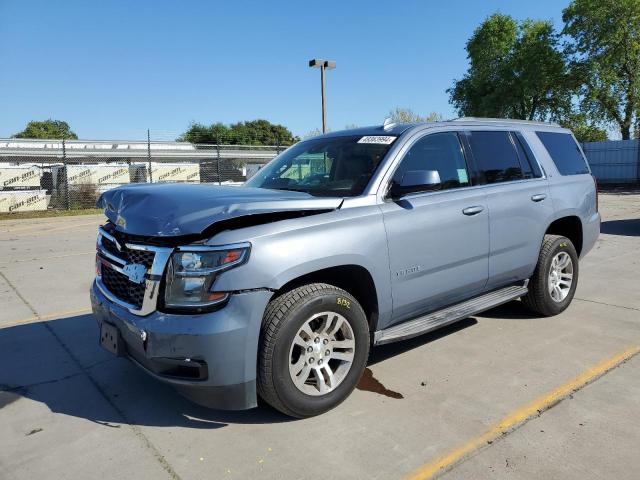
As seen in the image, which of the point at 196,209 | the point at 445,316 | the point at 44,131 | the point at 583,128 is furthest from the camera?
the point at 44,131

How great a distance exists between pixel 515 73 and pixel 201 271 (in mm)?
41088

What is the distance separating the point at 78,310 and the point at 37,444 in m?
2.88

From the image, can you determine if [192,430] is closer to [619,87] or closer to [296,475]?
[296,475]

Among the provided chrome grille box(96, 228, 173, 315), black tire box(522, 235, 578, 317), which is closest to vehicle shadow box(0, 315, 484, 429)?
black tire box(522, 235, 578, 317)

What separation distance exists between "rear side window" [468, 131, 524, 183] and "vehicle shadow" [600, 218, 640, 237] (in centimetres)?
720

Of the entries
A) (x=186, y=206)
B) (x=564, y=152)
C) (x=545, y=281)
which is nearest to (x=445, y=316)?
(x=545, y=281)

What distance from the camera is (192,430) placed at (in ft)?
9.89

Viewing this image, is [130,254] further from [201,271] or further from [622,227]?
[622,227]

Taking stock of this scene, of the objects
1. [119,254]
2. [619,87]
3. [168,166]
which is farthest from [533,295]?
[619,87]

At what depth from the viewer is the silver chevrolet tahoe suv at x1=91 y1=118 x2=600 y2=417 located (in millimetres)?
2734

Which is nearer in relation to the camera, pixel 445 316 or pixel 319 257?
pixel 319 257

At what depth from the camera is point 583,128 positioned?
Result: 123 ft

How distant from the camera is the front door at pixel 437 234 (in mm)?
3463

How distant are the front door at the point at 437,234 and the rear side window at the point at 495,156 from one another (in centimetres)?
21
